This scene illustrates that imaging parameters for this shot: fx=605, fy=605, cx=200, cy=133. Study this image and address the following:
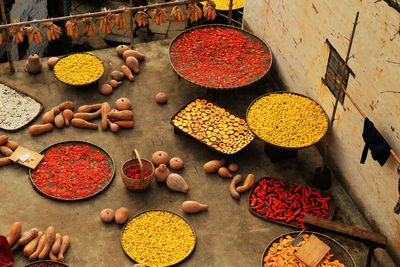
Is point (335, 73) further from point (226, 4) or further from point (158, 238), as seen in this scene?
point (226, 4)

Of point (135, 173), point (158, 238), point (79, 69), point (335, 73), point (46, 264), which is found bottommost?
point (46, 264)

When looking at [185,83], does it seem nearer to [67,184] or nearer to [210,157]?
[210,157]

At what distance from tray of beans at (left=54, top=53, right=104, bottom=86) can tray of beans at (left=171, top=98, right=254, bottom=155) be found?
1.82 meters

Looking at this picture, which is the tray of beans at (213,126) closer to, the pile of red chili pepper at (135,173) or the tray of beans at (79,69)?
the pile of red chili pepper at (135,173)

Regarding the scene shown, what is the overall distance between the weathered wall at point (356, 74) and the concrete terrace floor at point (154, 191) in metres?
0.48

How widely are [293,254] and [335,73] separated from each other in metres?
2.86

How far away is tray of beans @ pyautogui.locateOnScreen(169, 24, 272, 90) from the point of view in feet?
34.9

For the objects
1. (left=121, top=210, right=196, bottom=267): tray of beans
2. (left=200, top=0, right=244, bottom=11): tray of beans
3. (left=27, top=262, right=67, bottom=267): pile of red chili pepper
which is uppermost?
(left=200, top=0, right=244, bottom=11): tray of beans

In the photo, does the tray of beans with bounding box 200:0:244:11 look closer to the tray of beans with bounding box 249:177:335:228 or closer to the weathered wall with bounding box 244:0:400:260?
the weathered wall with bounding box 244:0:400:260

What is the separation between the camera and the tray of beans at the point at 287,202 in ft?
29.4

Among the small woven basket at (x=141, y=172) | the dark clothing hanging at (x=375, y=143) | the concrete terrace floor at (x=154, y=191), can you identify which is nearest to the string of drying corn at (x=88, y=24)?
the concrete terrace floor at (x=154, y=191)

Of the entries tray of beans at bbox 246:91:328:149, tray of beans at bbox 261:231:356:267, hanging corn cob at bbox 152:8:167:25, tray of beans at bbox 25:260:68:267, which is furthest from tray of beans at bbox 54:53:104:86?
tray of beans at bbox 261:231:356:267

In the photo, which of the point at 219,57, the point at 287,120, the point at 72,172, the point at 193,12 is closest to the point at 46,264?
the point at 72,172

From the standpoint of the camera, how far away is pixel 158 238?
28.0 ft
